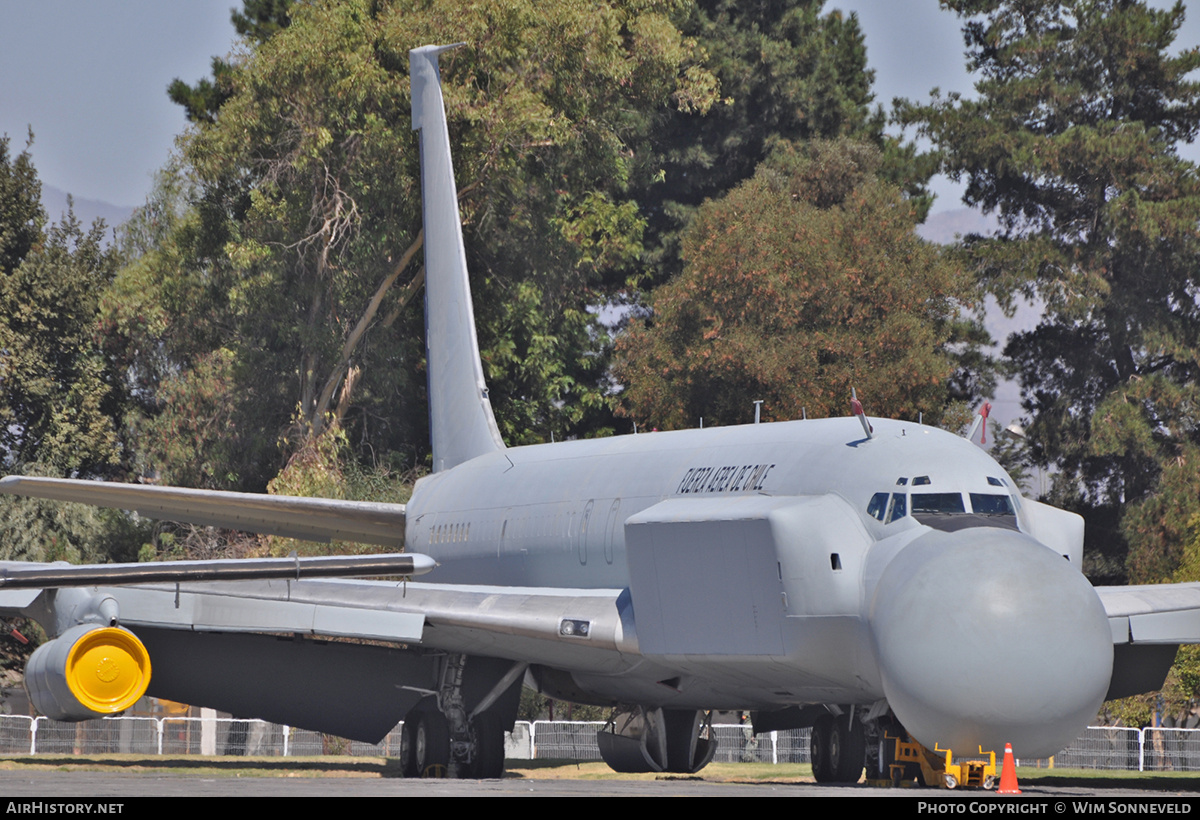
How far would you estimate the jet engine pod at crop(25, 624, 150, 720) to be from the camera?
57.5 ft

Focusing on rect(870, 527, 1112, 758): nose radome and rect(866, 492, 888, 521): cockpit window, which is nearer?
rect(870, 527, 1112, 758): nose radome

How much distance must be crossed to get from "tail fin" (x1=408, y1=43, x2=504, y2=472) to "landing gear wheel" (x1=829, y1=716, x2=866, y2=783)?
8.02 m

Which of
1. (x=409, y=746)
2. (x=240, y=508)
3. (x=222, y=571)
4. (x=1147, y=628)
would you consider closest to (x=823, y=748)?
(x=409, y=746)

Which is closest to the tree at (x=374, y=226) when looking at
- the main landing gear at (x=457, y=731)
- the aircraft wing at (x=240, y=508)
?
the aircraft wing at (x=240, y=508)

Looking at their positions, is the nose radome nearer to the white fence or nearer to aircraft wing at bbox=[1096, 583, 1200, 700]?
aircraft wing at bbox=[1096, 583, 1200, 700]

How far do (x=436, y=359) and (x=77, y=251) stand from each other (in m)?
24.2

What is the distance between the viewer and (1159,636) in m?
16.4

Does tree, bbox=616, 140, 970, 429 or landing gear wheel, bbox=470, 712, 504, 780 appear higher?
tree, bbox=616, 140, 970, 429

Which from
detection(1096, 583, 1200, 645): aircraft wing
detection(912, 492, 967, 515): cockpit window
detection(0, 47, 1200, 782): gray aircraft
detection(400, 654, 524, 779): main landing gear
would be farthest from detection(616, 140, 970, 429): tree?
detection(912, 492, 967, 515): cockpit window

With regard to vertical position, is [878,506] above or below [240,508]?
below

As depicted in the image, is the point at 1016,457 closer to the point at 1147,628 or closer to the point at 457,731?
the point at 457,731

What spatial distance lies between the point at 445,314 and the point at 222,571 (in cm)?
1323

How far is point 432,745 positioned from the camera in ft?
69.4

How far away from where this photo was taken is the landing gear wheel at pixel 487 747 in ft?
68.7
